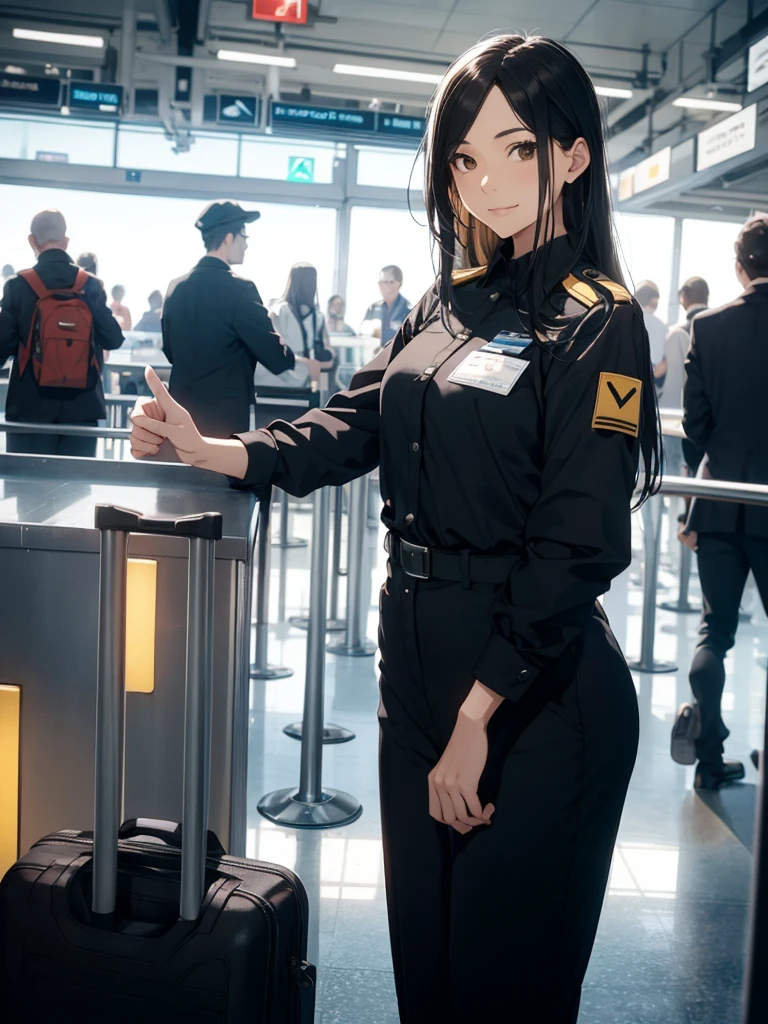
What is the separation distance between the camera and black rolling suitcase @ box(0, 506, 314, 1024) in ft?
3.37

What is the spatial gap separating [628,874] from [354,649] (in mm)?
1856

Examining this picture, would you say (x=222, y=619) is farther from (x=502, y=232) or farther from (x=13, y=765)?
(x=502, y=232)

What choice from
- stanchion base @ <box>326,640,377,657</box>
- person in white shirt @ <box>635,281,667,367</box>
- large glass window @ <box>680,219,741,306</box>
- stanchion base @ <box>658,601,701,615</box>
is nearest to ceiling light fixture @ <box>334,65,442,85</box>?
person in white shirt @ <box>635,281,667,367</box>

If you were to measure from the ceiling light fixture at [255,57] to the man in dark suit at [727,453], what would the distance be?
7.83 m

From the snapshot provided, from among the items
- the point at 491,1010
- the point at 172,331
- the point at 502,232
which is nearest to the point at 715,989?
the point at 491,1010

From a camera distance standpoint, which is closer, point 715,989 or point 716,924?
point 715,989

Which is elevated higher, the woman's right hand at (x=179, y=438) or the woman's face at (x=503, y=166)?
the woman's face at (x=503, y=166)

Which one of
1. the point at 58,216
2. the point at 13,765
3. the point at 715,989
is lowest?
the point at 715,989

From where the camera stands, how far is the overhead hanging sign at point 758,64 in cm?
760

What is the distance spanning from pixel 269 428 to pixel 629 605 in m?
4.15

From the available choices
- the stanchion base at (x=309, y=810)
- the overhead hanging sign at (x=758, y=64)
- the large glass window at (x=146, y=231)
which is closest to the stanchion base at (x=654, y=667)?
the stanchion base at (x=309, y=810)

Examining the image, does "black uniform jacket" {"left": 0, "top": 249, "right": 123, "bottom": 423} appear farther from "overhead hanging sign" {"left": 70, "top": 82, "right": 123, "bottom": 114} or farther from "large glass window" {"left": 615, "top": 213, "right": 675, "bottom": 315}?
"large glass window" {"left": 615, "top": 213, "right": 675, "bottom": 315}

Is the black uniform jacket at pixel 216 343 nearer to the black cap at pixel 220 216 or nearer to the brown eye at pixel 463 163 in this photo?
the black cap at pixel 220 216

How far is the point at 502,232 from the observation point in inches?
43.8
